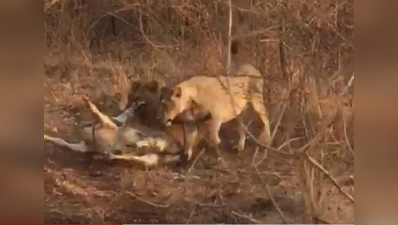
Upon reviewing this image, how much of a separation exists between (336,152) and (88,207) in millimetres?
570

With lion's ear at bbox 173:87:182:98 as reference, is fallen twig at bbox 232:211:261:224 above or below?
below

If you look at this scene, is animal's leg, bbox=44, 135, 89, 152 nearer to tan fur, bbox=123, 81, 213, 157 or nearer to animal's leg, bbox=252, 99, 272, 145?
tan fur, bbox=123, 81, 213, 157

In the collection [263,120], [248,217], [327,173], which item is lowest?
[248,217]

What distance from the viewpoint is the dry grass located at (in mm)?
1165

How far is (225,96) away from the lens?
1177 mm

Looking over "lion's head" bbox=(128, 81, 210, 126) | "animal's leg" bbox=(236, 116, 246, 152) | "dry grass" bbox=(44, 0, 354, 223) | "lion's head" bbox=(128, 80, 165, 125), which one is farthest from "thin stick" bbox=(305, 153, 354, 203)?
"lion's head" bbox=(128, 80, 165, 125)

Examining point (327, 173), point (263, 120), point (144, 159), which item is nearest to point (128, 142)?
point (144, 159)

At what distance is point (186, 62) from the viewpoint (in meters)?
1.17

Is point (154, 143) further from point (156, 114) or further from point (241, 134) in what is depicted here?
point (241, 134)

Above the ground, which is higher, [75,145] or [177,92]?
[177,92]

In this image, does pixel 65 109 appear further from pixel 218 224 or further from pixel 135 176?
pixel 218 224

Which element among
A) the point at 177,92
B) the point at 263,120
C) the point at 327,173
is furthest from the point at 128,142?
the point at 327,173

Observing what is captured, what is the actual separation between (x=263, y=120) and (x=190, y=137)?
169 mm
